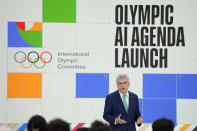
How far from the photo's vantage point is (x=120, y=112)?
4172 millimetres

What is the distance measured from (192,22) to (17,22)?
2929 millimetres

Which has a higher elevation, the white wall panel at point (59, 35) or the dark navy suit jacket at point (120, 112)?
the white wall panel at point (59, 35)

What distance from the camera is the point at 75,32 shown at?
5574mm

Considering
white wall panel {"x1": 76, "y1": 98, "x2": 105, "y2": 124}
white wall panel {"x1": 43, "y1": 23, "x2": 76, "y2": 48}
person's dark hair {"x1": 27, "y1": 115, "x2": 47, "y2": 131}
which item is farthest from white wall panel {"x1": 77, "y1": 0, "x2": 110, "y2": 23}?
person's dark hair {"x1": 27, "y1": 115, "x2": 47, "y2": 131}

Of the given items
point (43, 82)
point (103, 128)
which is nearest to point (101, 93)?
point (43, 82)

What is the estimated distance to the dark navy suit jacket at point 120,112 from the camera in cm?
413

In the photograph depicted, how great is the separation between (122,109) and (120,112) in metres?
0.05

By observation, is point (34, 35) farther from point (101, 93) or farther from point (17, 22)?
point (101, 93)

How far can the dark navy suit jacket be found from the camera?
13.5 feet

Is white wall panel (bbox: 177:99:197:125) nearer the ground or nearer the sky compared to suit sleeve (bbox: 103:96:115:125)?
nearer the ground

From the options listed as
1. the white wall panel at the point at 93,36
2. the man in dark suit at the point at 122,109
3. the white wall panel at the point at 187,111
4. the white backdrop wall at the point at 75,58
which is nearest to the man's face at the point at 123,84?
the man in dark suit at the point at 122,109

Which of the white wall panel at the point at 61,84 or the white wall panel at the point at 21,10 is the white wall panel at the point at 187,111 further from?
the white wall panel at the point at 21,10

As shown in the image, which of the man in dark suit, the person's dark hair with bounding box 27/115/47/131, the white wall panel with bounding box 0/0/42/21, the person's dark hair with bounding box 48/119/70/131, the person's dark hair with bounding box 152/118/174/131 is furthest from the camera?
the white wall panel with bounding box 0/0/42/21

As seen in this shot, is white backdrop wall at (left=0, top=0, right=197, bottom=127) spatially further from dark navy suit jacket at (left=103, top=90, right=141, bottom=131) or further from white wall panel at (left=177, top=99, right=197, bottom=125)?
dark navy suit jacket at (left=103, top=90, right=141, bottom=131)
